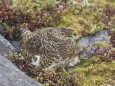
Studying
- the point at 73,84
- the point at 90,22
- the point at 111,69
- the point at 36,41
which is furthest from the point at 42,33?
the point at 90,22

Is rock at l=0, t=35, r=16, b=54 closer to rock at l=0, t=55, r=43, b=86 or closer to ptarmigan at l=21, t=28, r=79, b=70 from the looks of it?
ptarmigan at l=21, t=28, r=79, b=70

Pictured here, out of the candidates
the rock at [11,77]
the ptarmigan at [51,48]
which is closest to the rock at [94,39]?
the ptarmigan at [51,48]

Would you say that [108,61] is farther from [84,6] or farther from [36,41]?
[84,6]

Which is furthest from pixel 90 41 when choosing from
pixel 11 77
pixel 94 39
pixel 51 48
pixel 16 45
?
pixel 11 77

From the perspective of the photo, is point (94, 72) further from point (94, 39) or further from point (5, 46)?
point (5, 46)

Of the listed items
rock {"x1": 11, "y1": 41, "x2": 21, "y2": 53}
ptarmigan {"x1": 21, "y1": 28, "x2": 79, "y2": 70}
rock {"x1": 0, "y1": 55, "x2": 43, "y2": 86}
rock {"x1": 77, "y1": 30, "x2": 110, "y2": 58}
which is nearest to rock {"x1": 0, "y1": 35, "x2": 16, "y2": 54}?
rock {"x1": 11, "y1": 41, "x2": 21, "y2": 53}

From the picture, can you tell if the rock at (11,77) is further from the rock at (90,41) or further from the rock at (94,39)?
the rock at (94,39)
